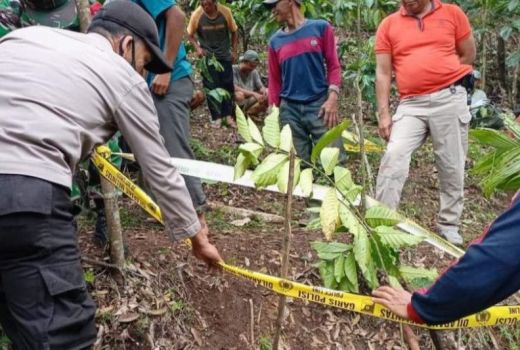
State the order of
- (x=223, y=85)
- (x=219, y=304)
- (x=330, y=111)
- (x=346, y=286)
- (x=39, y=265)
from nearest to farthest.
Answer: (x=39, y=265) < (x=346, y=286) < (x=219, y=304) < (x=330, y=111) < (x=223, y=85)

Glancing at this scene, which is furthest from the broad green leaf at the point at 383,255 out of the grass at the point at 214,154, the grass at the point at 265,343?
the grass at the point at 214,154

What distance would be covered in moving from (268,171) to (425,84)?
7.38 ft

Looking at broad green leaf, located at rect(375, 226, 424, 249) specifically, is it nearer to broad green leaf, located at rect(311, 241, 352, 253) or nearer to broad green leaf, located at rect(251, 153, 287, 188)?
broad green leaf, located at rect(311, 241, 352, 253)

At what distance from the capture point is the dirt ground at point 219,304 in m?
2.95

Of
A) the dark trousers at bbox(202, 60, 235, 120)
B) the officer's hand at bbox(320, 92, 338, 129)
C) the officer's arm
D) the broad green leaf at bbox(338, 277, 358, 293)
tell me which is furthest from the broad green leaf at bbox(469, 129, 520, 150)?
the dark trousers at bbox(202, 60, 235, 120)

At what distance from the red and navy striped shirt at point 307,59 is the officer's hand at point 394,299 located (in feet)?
8.98

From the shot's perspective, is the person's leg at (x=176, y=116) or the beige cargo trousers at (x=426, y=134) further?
the beige cargo trousers at (x=426, y=134)

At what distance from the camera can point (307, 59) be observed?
4.65m

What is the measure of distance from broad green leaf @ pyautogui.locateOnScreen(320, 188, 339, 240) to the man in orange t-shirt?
1818mm

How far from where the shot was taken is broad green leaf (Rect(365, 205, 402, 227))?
7.71ft

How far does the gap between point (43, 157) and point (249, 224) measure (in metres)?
2.70

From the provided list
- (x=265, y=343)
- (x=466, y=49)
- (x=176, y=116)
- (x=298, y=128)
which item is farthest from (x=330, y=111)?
(x=265, y=343)

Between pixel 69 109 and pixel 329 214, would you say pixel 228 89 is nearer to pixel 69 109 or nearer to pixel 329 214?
pixel 329 214

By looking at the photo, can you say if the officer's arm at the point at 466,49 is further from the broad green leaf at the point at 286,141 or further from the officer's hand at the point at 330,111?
the broad green leaf at the point at 286,141
